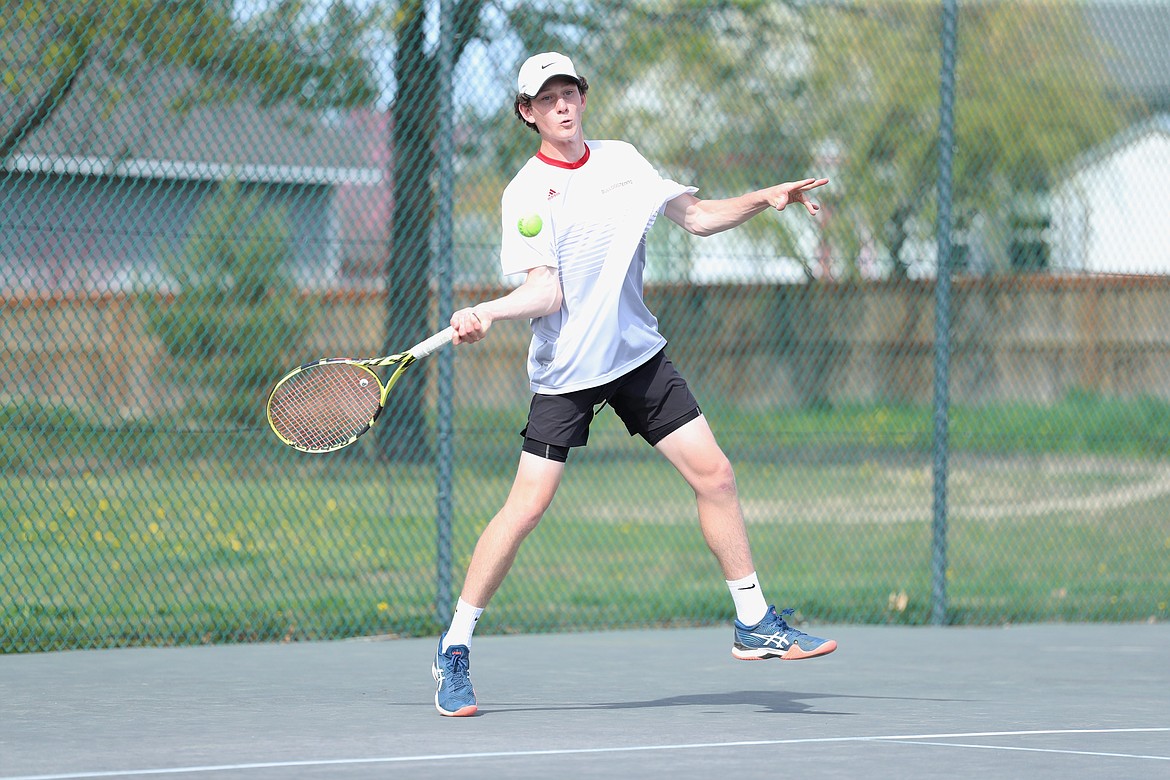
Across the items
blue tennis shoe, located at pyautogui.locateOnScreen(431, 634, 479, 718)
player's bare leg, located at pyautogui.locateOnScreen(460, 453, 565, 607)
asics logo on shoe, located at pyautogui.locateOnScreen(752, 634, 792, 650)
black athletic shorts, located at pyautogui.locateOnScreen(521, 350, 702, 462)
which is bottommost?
blue tennis shoe, located at pyautogui.locateOnScreen(431, 634, 479, 718)

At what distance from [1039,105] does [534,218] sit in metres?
5.60

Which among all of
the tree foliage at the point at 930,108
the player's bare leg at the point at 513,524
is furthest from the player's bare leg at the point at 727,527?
the tree foliage at the point at 930,108

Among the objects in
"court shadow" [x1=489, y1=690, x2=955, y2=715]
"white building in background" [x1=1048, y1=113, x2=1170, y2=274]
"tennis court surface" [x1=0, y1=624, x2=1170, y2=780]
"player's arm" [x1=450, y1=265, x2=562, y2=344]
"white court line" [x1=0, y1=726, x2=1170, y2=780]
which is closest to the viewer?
"white court line" [x1=0, y1=726, x2=1170, y2=780]

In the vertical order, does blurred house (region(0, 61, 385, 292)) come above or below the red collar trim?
above

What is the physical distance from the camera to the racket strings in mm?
5609

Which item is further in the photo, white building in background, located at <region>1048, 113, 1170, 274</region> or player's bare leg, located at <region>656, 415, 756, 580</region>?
white building in background, located at <region>1048, 113, 1170, 274</region>

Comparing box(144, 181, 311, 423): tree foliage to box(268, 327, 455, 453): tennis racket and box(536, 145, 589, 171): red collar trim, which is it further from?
box(536, 145, 589, 171): red collar trim

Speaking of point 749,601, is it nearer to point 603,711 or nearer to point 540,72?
point 603,711

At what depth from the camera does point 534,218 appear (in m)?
5.36

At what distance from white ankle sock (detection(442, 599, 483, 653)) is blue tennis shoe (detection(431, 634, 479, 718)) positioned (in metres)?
0.02

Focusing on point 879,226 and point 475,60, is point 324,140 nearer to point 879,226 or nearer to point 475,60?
point 475,60

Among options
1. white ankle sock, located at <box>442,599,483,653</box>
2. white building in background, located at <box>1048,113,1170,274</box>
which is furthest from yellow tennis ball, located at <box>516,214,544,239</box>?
white building in background, located at <box>1048,113,1170,274</box>

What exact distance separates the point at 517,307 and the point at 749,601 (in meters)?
1.26

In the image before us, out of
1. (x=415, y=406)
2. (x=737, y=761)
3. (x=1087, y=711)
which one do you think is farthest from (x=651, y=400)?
(x=415, y=406)
